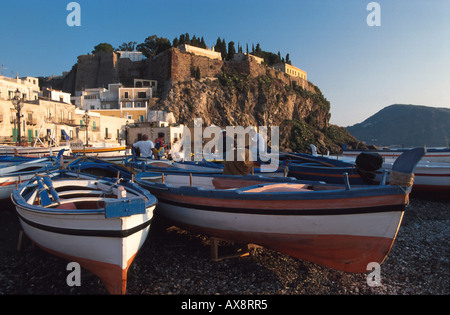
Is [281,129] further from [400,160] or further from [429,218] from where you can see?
[400,160]

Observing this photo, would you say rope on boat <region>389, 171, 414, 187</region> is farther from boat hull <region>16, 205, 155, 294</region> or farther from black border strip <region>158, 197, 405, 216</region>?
boat hull <region>16, 205, 155, 294</region>

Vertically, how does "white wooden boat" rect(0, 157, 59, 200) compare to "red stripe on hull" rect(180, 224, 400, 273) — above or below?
above

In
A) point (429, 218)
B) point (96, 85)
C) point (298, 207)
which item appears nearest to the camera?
point (298, 207)

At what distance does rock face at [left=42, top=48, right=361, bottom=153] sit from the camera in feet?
177

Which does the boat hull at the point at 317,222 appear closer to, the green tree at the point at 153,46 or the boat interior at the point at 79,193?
the boat interior at the point at 79,193

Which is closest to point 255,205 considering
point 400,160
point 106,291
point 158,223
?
point 400,160

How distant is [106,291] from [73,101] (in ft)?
178

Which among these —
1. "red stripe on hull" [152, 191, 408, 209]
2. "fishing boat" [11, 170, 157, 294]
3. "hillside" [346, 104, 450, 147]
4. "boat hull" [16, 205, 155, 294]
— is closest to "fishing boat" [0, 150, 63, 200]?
"fishing boat" [11, 170, 157, 294]

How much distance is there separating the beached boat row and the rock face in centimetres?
4624

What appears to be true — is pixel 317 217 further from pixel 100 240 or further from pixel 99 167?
pixel 99 167

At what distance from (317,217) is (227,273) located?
185 cm

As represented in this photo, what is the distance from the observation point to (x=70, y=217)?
4.13 metres

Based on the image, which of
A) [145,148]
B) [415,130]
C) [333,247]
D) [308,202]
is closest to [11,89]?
[145,148]

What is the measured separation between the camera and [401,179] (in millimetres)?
4129
